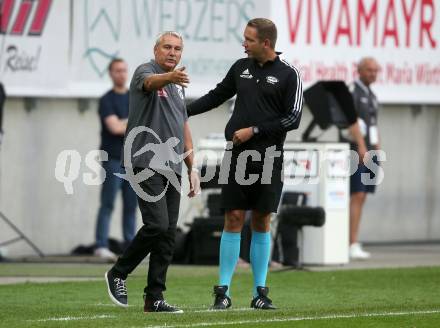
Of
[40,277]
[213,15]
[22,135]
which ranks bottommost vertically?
[40,277]

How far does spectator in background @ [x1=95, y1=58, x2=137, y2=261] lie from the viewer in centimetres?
1664

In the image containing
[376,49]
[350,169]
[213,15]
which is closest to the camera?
[350,169]

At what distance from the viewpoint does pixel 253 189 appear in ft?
35.4

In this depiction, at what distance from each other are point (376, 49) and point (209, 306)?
9.39m

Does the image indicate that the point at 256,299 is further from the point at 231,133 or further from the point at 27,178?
the point at 27,178

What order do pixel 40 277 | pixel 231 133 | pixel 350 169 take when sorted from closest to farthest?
pixel 231 133, pixel 40 277, pixel 350 169

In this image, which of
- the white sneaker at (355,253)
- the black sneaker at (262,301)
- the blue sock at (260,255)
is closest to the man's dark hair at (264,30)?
the blue sock at (260,255)

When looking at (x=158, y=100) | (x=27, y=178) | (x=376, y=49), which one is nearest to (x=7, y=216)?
(x=27, y=178)

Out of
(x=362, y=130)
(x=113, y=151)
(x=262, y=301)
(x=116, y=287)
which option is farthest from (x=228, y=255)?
(x=362, y=130)

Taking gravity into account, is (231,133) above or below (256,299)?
above

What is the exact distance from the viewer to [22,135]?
1723 cm

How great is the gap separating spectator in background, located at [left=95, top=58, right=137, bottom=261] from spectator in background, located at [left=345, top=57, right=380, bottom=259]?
8.78ft

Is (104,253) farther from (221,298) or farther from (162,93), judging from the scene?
(162,93)

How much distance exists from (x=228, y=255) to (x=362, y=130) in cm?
680
